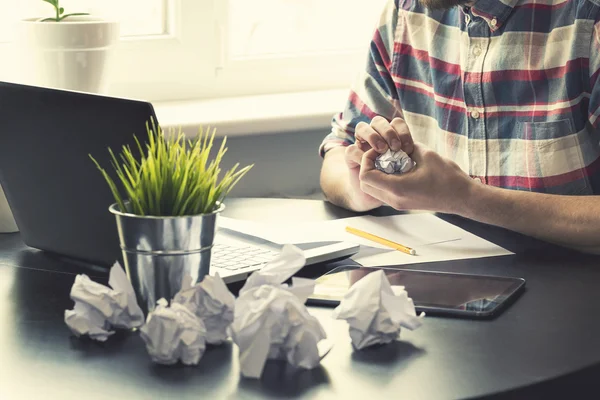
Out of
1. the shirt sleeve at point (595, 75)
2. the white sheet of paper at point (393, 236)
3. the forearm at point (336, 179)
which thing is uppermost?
the shirt sleeve at point (595, 75)

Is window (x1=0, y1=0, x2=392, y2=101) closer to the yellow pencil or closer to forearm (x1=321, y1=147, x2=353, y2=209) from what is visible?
forearm (x1=321, y1=147, x2=353, y2=209)

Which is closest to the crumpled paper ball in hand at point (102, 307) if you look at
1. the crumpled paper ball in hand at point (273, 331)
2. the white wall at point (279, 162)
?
the crumpled paper ball in hand at point (273, 331)

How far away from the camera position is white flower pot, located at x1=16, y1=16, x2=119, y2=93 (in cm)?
179

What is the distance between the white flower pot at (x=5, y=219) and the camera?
1.44 metres

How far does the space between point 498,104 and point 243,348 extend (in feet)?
3.06

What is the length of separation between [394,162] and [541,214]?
9.2 inches

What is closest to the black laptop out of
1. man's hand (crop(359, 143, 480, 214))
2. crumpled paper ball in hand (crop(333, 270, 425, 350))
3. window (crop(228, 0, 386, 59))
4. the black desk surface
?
the black desk surface

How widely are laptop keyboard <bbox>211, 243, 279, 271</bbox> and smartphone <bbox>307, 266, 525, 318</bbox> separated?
0.31 ft

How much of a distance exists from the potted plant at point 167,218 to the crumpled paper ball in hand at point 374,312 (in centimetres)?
16

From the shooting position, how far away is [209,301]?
95cm

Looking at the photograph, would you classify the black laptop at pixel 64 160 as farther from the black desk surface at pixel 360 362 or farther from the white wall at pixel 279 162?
the white wall at pixel 279 162

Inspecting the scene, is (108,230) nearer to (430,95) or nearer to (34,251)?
(34,251)

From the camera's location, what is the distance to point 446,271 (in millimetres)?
1240

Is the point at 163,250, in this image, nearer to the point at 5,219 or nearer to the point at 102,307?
the point at 102,307
